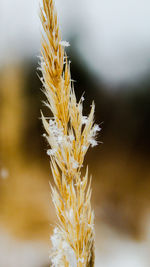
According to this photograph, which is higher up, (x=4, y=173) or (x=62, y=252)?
(x=62, y=252)

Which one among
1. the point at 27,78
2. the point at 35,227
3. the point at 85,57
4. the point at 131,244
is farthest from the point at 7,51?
the point at 131,244

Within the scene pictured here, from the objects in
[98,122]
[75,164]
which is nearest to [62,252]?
[75,164]

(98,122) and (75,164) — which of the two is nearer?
(75,164)

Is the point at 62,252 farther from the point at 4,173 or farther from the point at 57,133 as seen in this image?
the point at 4,173

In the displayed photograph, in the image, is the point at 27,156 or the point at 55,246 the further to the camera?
the point at 27,156

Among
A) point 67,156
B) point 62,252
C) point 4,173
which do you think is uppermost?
point 67,156

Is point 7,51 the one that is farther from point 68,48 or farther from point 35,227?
point 35,227

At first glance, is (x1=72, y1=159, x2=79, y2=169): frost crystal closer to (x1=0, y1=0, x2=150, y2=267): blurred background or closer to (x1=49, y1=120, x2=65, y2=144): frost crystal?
(x1=49, y1=120, x2=65, y2=144): frost crystal

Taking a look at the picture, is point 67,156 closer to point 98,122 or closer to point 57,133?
point 57,133
